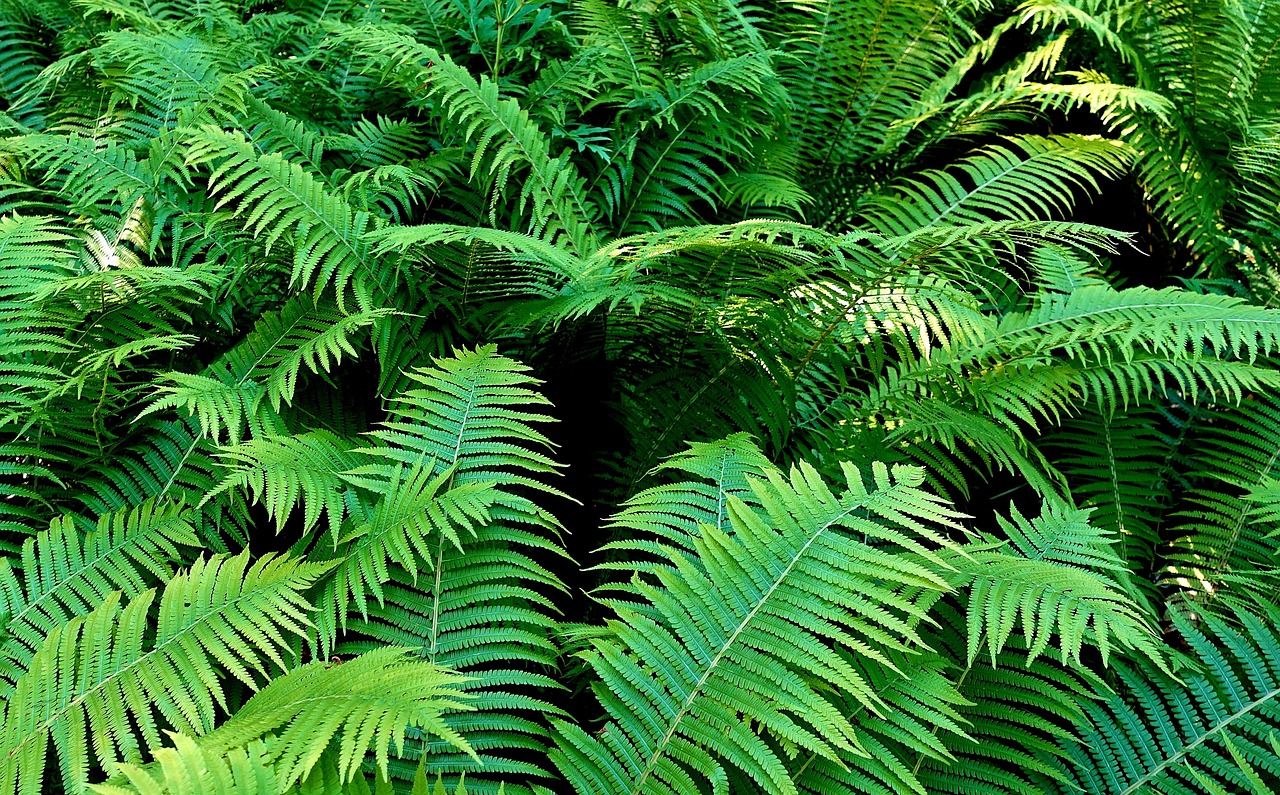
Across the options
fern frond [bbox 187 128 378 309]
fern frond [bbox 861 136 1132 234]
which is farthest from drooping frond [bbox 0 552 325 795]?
fern frond [bbox 861 136 1132 234]

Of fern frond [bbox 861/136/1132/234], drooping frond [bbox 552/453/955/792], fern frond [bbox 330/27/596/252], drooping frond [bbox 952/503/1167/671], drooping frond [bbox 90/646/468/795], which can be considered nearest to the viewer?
drooping frond [bbox 90/646/468/795]

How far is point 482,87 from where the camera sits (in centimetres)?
221

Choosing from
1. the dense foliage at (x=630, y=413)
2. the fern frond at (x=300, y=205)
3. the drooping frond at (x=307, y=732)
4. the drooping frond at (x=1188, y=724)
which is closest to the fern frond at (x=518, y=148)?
the dense foliage at (x=630, y=413)

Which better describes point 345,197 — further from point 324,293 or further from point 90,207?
point 90,207

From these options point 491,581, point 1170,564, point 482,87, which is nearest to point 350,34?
point 482,87

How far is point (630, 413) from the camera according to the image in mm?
1895

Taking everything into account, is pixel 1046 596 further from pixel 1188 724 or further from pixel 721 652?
pixel 721 652

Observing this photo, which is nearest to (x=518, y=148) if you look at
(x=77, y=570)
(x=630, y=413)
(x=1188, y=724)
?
(x=630, y=413)

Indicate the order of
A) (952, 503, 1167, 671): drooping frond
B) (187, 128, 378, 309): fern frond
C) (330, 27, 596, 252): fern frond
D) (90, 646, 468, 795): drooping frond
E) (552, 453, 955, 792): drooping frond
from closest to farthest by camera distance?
(90, 646, 468, 795): drooping frond < (552, 453, 955, 792): drooping frond < (952, 503, 1167, 671): drooping frond < (187, 128, 378, 309): fern frond < (330, 27, 596, 252): fern frond

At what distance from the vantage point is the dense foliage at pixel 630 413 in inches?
50.9

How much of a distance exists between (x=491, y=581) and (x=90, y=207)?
4.90 feet

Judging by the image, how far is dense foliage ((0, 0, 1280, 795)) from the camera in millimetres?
1294

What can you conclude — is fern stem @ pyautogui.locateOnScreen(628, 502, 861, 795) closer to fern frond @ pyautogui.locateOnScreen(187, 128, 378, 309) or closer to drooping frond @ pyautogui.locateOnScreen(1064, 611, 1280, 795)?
drooping frond @ pyautogui.locateOnScreen(1064, 611, 1280, 795)

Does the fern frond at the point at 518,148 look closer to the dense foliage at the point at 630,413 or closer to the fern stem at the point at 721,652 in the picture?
the dense foliage at the point at 630,413
